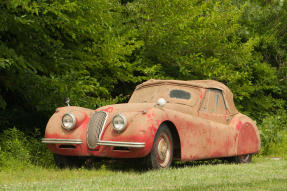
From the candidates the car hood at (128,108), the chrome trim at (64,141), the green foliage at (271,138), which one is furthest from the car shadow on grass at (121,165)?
the green foliage at (271,138)

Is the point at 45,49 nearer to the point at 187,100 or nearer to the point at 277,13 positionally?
the point at 187,100

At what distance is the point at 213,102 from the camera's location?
812 centimetres

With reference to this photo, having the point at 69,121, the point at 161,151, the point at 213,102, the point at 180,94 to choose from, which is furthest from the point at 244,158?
the point at 69,121

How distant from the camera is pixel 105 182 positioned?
498 cm

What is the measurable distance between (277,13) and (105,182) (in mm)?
15626

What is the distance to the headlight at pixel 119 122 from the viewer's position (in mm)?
6051

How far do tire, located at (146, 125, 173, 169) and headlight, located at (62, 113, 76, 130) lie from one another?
125 cm

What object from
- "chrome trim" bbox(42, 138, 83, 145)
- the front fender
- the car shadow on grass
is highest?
the front fender

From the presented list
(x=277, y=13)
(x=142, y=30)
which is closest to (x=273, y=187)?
(x=142, y=30)

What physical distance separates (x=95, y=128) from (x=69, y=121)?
438 millimetres

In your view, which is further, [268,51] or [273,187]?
[268,51]

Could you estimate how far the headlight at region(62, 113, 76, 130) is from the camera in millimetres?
6539

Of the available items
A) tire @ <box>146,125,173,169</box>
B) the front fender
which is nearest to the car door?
tire @ <box>146,125,173,169</box>

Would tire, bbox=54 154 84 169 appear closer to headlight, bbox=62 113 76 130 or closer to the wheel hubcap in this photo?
headlight, bbox=62 113 76 130
